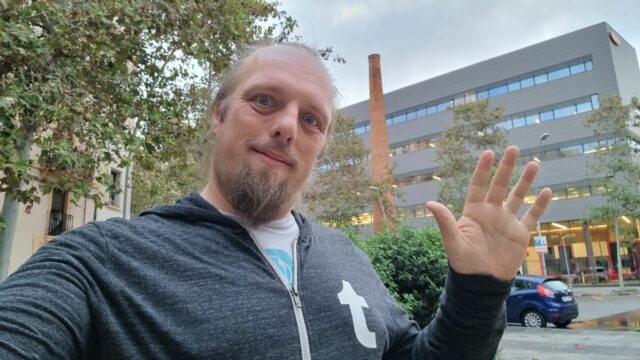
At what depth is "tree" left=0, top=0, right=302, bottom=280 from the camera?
6.23 m

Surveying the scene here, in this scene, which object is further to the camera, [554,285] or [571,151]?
[571,151]

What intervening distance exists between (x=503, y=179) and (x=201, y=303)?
3.64 feet

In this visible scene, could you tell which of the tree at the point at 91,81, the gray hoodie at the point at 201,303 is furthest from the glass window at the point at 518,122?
the gray hoodie at the point at 201,303

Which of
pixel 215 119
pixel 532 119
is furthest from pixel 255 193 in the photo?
pixel 532 119

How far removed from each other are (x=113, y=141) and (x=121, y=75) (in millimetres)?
1567

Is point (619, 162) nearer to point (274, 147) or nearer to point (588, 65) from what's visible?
point (588, 65)

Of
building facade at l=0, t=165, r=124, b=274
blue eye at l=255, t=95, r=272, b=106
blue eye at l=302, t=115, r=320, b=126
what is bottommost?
blue eye at l=302, t=115, r=320, b=126

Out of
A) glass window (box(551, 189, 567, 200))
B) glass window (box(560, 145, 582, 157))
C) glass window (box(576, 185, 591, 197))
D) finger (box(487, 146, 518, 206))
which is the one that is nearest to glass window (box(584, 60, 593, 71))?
glass window (box(560, 145, 582, 157))

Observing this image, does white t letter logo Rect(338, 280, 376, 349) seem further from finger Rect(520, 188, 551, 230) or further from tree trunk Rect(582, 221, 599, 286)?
tree trunk Rect(582, 221, 599, 286)

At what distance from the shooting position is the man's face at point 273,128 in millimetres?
1548

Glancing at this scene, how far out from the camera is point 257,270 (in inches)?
54.0

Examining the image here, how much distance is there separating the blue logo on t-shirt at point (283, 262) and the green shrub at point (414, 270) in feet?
16.0

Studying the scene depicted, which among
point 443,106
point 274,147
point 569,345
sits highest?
point 443,106

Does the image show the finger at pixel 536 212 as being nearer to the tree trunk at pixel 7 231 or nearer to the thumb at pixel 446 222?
the thumb at pixel 446 222
